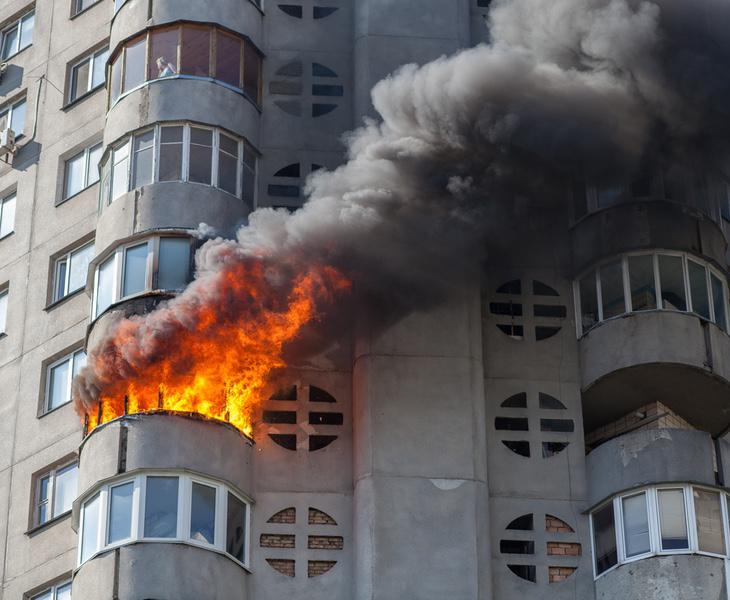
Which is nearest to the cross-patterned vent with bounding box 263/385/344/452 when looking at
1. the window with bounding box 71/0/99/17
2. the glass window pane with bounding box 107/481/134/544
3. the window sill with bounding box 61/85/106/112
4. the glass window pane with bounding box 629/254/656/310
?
the glass window pane with bounding box 107/481/134/544

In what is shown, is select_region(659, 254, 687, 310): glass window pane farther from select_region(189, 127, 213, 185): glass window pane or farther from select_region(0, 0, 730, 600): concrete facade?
select_region(189, 127, 213, 185): glass window pane

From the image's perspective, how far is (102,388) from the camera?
3838 cm

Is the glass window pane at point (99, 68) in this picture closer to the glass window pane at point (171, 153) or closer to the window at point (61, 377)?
the glass window pane at point (171, 153)

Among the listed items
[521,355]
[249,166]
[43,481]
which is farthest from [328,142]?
[43,481]

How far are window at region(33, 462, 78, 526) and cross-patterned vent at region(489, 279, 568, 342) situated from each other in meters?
9.60

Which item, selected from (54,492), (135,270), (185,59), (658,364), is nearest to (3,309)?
(54,492)

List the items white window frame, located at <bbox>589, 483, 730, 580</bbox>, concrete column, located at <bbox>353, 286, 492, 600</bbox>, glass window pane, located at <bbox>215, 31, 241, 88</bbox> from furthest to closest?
1. glass window pane, located at <bbox>215, 31, 241, 88</bbox>
2. concrete column, located at <bbox>353, 286, 492, 600</bbox>
3. white window frame, located at <bbox>589, 483, 730, 580</bbox>

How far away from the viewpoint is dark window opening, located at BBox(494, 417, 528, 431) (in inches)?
1565

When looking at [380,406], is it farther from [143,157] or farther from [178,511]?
[143,157]

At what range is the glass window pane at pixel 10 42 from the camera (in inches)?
1918

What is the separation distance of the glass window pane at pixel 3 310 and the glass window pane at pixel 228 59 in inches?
292

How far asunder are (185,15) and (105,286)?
6.68 m

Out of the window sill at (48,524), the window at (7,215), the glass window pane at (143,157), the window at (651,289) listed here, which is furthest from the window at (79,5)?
the window at (651,289)

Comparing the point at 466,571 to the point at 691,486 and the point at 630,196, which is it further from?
the point at 630,196
